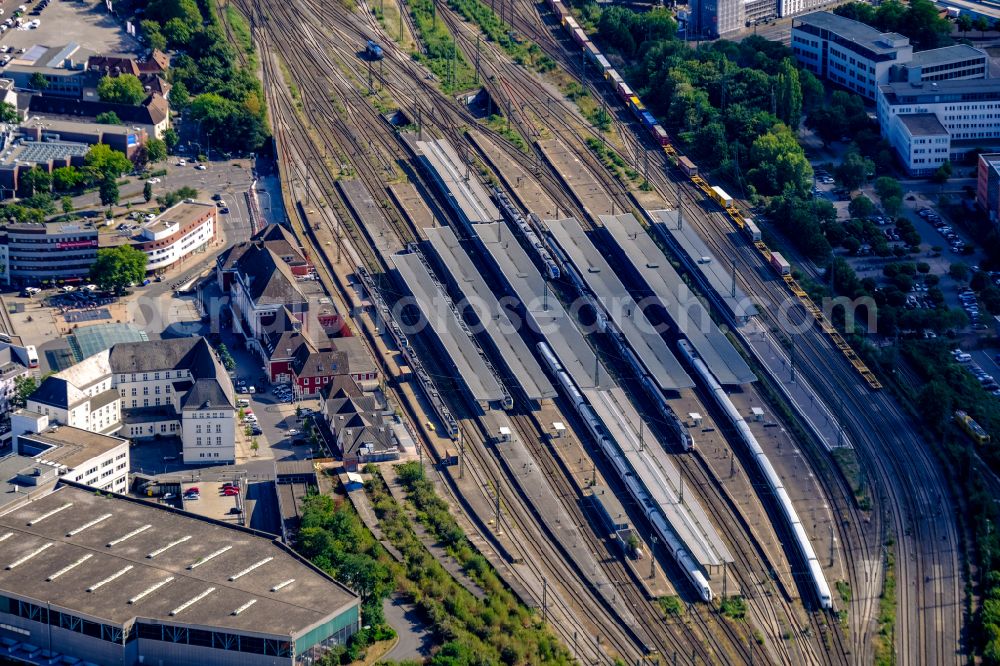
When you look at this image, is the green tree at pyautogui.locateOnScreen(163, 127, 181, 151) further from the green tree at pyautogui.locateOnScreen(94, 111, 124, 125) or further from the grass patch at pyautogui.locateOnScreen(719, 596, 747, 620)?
the grass patch at pyautogui.locateOnScreen(719, 596, 747, 620)

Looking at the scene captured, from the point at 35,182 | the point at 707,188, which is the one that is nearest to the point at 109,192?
the point at 35,182

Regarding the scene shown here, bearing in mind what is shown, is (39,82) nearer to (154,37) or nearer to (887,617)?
(154,37)

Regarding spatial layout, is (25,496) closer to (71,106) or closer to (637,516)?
(637,516)

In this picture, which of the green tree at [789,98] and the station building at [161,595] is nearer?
the station building at [161,595]

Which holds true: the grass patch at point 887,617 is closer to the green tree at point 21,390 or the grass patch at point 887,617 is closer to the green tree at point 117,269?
the green tree at point 21,390

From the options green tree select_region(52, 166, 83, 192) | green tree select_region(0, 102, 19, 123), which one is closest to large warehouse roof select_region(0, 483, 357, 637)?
green tree select_region(52, 166, 83, 192)

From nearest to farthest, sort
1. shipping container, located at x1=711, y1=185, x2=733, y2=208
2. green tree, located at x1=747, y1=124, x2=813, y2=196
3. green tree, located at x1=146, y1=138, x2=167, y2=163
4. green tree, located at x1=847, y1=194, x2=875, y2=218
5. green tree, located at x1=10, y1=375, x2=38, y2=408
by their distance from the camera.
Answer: green tree, located at x1=10, y1=375, x2=38, y2=408
green tree, located at x1=847, y1=194, x2=875, y2=218
shipping container, located at x1=711, y1=185, x2=733, y2=208
green tree, located at x1=747, y1=124, x2=813, y2=196
green tree, located at x1=146, y1=138, x2=167, y2=163

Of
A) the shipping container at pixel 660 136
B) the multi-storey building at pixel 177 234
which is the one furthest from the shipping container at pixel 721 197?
the multi-storey building at pixel 177 234
